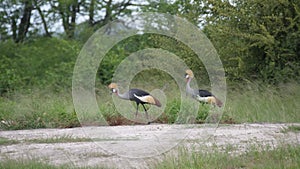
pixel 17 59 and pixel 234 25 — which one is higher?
pixel 234 25

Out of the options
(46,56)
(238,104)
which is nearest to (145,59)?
(238,104)

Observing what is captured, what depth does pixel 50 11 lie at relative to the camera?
24.3 m

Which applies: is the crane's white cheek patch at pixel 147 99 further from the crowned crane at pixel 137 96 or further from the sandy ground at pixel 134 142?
the sandy ground at pixel 134 142

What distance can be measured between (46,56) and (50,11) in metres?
2.93

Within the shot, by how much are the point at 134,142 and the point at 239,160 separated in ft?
7.49

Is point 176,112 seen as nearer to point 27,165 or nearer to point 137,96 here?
point 137,96

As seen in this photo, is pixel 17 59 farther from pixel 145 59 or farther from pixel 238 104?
pixel 238 104

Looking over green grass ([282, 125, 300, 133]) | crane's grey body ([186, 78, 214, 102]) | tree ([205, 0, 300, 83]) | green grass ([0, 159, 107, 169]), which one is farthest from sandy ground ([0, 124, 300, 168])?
tree ([205, 0, 300, 83])

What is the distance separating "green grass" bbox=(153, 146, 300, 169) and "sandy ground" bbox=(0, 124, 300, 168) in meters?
0.30

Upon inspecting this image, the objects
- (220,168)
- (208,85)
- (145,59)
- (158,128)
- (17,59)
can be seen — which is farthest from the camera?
(17,59)

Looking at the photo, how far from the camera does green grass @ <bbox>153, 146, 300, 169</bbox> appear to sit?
20.1 feet

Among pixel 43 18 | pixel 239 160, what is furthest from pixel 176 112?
pixel 43 18

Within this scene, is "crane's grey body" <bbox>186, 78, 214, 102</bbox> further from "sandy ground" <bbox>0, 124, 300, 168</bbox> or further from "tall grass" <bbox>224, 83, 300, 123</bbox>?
"sandy ground" <bbox>0, 124, 300, 168</bbox>

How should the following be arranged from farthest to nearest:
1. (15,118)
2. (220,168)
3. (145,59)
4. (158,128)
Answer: (145,59)
(15,118)
(158,128)
(220,168)
